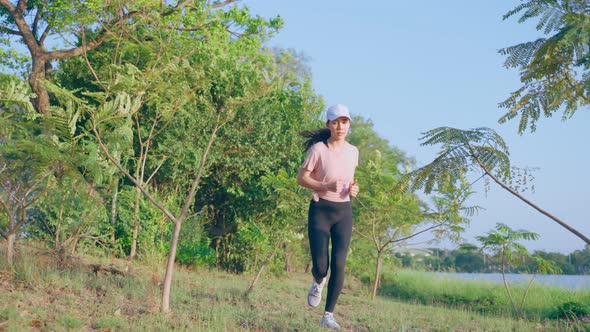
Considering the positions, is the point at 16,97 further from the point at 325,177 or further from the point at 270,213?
the point at 270,213

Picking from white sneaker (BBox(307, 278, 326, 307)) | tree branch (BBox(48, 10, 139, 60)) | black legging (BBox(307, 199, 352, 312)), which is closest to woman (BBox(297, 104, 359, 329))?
black legging (BBox(307, 199, 352, 312))

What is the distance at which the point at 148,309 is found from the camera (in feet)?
23.5

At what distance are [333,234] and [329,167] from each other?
0.75 meters

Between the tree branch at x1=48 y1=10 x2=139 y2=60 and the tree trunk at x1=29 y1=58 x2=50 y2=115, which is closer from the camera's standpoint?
the tree branch at x1=48 y1=10 x2=139 y2=60

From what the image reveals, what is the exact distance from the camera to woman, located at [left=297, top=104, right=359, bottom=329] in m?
6.75

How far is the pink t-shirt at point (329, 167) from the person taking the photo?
22.3 ft

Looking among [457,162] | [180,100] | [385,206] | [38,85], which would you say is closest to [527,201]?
[457,162]

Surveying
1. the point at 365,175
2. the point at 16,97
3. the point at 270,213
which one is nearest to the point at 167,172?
the point at 270,213

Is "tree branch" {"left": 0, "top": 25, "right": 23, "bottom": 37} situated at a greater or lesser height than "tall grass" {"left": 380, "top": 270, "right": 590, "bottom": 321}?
greater

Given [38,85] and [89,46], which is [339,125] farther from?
[38,85]

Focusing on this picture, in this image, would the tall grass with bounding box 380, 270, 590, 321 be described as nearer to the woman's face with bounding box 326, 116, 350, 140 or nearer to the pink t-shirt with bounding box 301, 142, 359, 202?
the pink t-shirt with bounding box 301, 142, 359, 202

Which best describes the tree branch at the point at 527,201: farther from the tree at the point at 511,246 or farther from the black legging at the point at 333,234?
the tree at the point at 511,246

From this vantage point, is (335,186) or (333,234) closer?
(335,186)

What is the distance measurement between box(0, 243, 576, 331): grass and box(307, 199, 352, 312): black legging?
26.9 inches
